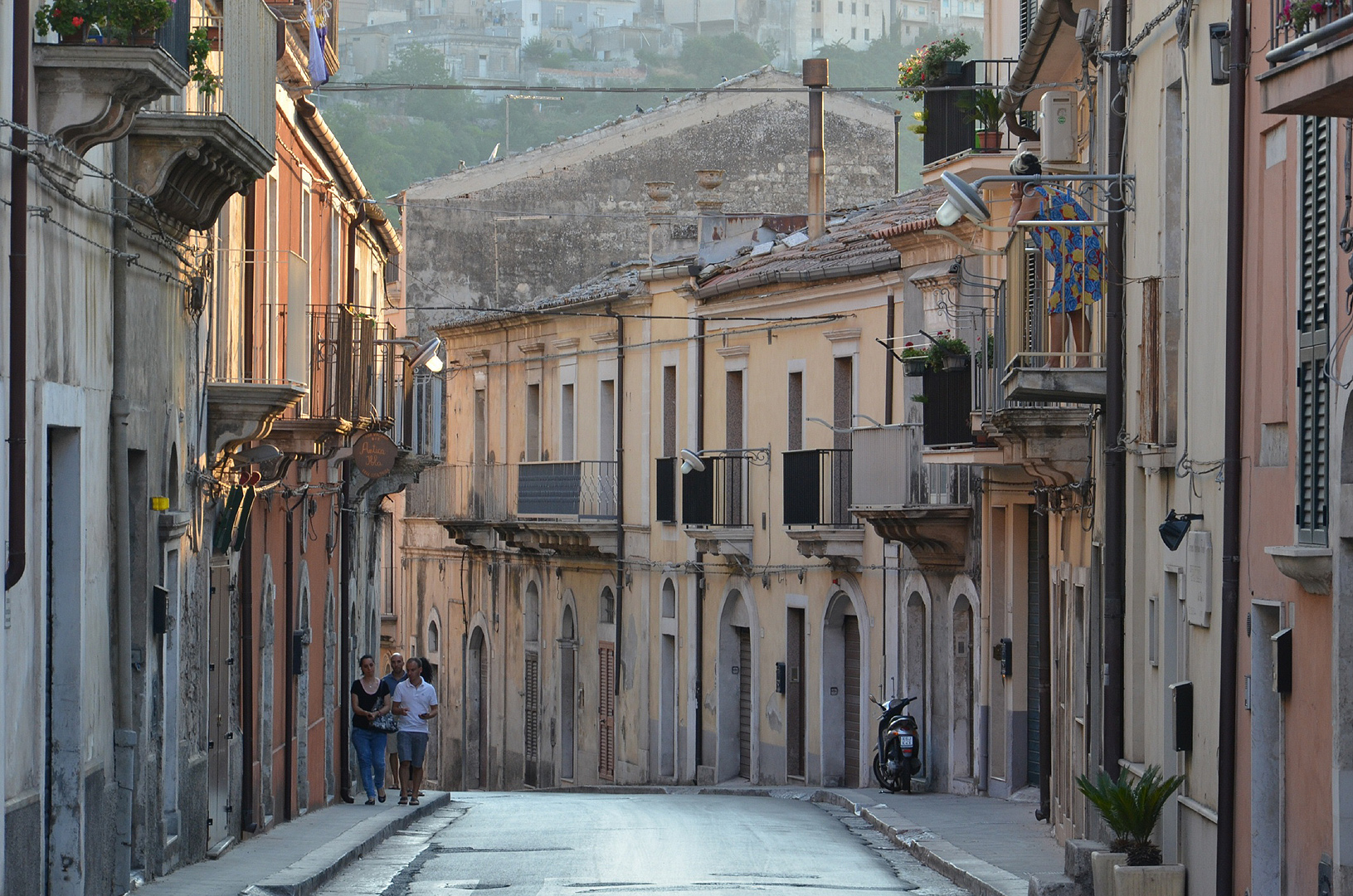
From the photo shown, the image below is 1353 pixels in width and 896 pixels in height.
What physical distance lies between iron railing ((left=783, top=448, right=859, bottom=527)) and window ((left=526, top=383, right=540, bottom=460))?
38.0 feet

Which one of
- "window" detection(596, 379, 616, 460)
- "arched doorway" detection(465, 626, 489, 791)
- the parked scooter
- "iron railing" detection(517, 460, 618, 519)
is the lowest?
"arched doorway" detection(465, 626, 489, 791)

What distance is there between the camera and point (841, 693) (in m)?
29.1

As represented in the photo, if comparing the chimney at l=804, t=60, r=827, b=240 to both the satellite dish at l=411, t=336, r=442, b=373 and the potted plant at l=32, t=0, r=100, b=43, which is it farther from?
the potted plant at l=32, t=0, r=100, b=43

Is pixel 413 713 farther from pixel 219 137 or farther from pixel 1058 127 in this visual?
pixel 219 137

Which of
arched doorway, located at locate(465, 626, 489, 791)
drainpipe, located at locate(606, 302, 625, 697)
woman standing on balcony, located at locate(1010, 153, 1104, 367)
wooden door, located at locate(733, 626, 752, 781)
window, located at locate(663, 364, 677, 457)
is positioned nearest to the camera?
woman standing on balcony, located at locate(1010, 153, 1104, 367)

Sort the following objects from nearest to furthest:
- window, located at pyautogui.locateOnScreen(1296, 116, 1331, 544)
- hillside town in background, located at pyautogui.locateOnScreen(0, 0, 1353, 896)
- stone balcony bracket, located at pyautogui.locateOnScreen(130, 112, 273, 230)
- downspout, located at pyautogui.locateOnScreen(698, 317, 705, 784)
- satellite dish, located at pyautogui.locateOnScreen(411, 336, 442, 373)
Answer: window, located at pyautogui.locateOnScreen(1296, 116, 1331, 544)
hillside town in background, located at pyautogui.locateOnScreen(0, 0, 1353, 896)
stone balcony bracket, located at pyautogui.locateOnScreen(130, 112, 273, 230)
satellite dish, located at pyautogui.locateOnScreen(411, 336, 442, 373)
downspout, located at pyautogui.locateOnScreen(698, 317, 705, 784)

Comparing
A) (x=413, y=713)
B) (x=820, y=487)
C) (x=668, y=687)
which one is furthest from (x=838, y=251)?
(x=413, y=713)

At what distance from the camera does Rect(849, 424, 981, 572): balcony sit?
25.3 m

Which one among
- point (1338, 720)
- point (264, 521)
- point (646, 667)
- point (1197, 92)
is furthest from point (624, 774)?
point (1338, 720)

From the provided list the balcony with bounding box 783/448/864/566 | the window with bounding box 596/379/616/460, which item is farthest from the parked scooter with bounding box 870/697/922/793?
the window with bounding box 596/379/616/460

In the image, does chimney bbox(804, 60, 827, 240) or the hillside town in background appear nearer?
the hillside town in background

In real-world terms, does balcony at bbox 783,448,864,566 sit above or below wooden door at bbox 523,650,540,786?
above

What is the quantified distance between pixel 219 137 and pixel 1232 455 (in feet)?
21.6

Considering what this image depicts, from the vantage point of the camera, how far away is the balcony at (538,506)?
119ft
